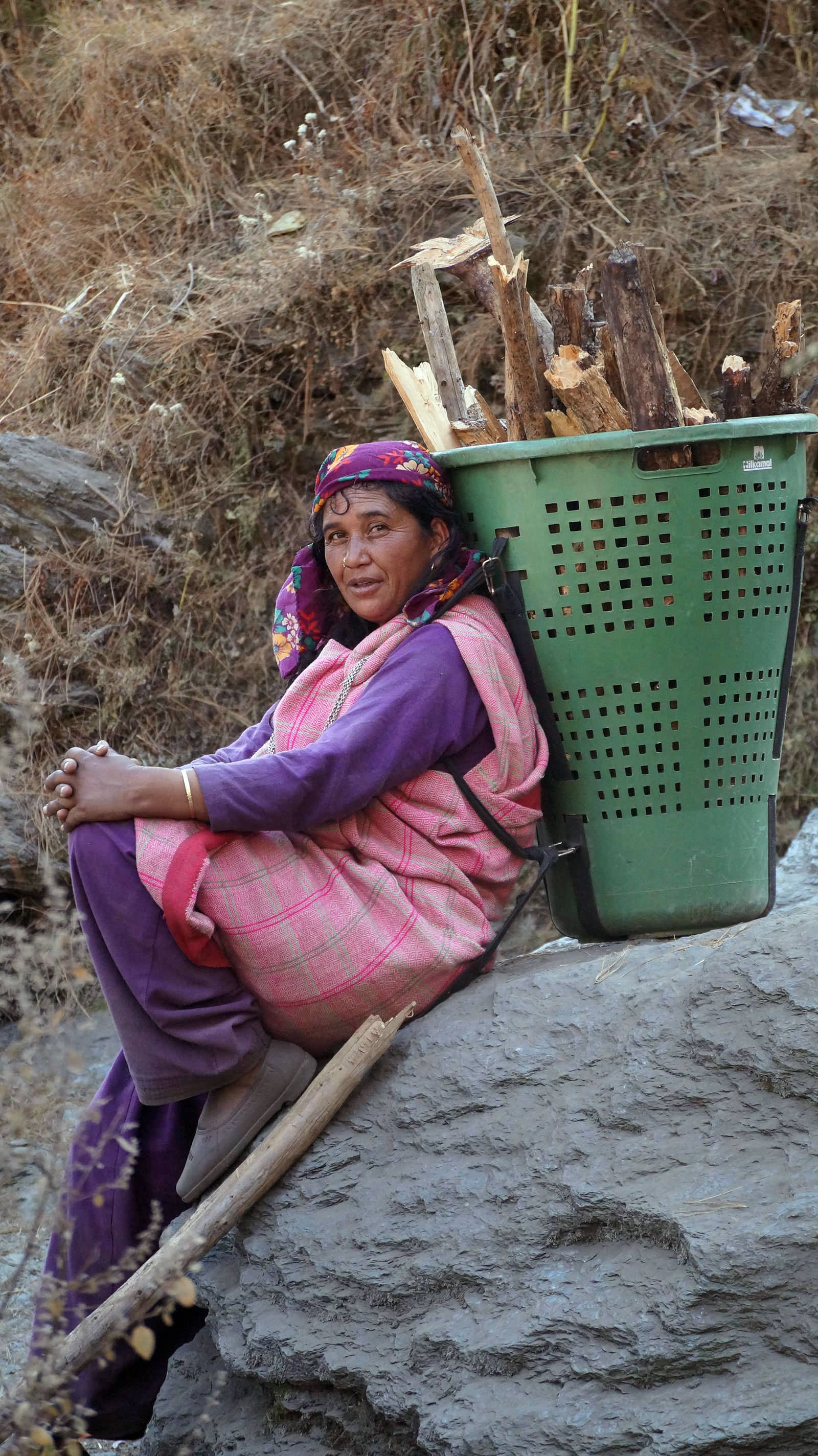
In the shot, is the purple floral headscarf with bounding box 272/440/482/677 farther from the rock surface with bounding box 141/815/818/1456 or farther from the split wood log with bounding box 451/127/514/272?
the rock surface with bounding box 141/815/818/1456

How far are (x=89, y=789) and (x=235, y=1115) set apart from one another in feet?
2.05

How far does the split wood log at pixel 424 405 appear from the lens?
276 centimetres

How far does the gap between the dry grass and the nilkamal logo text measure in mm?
1941

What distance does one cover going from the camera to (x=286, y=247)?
509cm

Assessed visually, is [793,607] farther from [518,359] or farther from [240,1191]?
[240,1191]

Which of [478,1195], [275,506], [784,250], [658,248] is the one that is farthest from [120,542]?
[478,1195]

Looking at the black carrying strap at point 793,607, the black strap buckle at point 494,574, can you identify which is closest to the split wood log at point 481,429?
the black strap buckle at point 494,574

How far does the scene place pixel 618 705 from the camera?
2.54m

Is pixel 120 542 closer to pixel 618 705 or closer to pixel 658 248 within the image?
pixel 658 248

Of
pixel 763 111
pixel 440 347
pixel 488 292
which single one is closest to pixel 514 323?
pixel 488 292

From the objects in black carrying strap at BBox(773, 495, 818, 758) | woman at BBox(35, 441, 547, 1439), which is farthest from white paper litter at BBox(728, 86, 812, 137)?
woman at BBox(35, 441, 547, 1439)

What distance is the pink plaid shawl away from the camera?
2.21m

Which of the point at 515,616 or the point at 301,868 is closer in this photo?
the point at 301,868

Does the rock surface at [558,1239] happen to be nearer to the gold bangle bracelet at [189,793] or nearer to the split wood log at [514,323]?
the gold bangle bracelet at [189,793]
